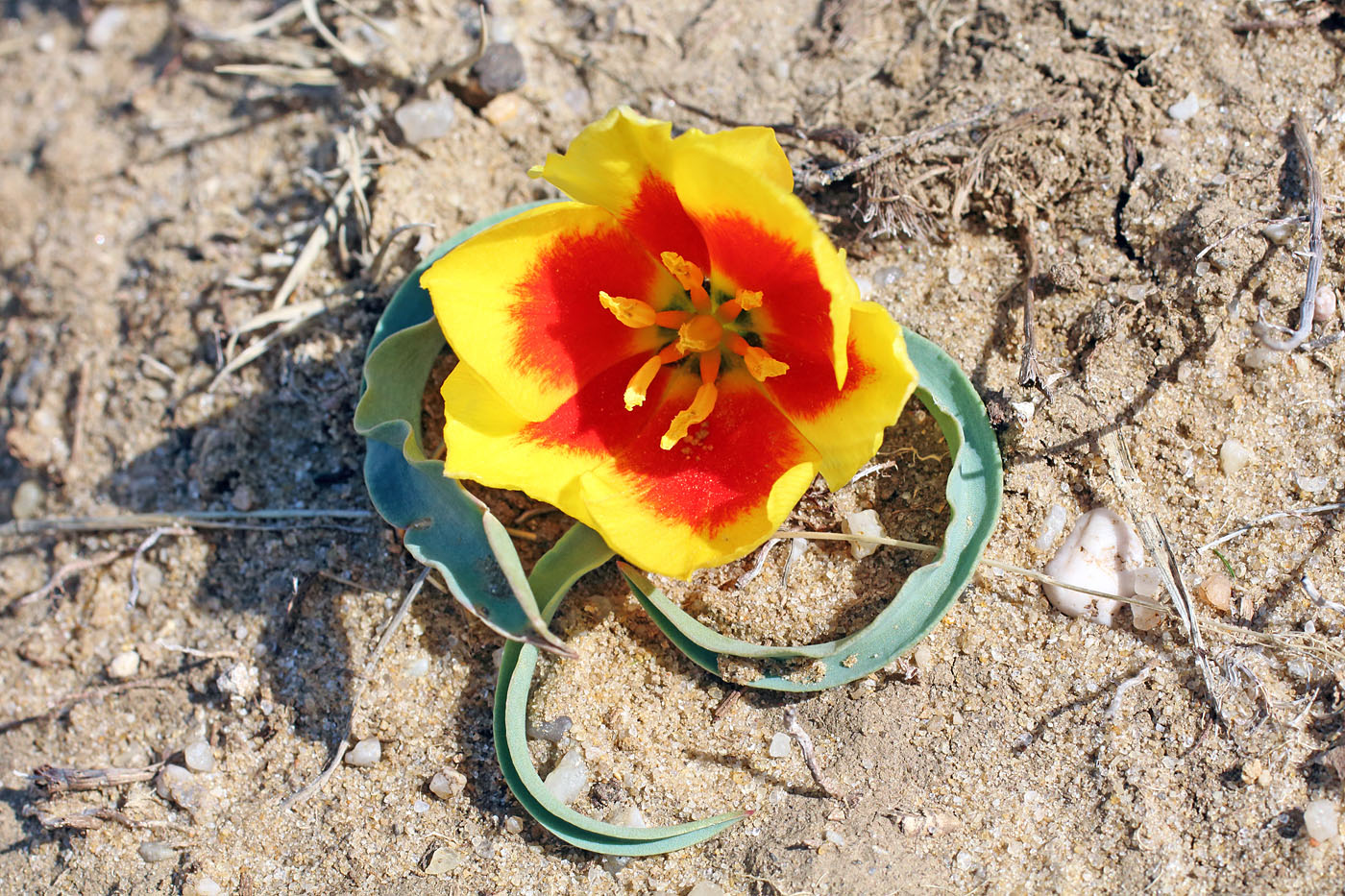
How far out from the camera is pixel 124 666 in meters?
2.51

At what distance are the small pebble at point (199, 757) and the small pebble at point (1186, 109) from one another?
8.89 ft

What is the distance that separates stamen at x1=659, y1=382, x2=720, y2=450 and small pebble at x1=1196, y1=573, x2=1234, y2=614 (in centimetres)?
111

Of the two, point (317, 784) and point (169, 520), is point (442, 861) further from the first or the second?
point (169, 520)

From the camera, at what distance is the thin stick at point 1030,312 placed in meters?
2.20

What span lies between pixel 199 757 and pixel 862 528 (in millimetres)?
1596

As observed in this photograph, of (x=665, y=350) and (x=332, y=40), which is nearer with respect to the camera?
(x=665, y=350)

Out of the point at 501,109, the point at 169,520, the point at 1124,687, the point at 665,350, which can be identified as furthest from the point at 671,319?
the point at 169,520

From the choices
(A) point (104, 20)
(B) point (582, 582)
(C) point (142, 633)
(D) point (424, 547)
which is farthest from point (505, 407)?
(A) point (104, 20)

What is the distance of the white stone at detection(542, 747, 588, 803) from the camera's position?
2162 mm

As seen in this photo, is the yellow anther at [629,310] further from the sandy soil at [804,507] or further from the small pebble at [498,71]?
the small pebble at [498,71]

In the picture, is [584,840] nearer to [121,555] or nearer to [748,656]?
[748,656]

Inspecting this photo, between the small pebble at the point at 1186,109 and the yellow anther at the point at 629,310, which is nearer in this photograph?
the yellow anther at the point at 629,310

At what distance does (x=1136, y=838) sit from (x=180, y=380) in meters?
2.53

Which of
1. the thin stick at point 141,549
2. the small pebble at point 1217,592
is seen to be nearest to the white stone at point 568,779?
the thin stick at point 141,549
